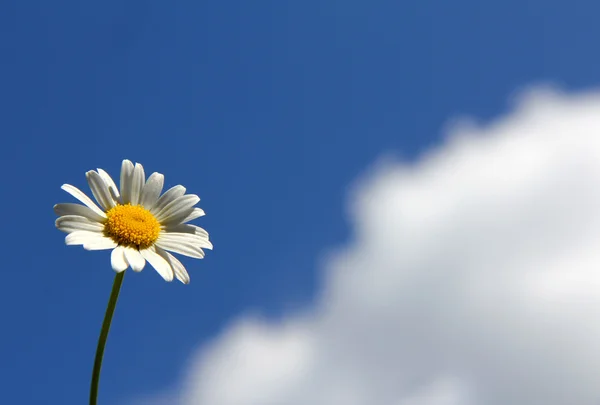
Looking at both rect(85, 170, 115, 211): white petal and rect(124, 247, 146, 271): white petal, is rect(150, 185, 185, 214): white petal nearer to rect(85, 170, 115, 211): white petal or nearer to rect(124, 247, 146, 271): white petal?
rect(85, 170, 115, 211): white petal

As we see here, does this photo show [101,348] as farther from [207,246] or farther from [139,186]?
[139,186]

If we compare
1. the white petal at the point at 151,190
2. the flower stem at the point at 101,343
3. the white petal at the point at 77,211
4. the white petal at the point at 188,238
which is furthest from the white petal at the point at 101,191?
the flower stem at the point at 101,343

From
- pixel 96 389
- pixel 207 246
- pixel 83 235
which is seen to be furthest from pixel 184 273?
pixel 96 389

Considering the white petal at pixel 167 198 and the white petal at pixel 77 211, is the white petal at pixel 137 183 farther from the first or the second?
the white petal at pixel 77 211

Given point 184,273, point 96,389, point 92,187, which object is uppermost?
point 92,187

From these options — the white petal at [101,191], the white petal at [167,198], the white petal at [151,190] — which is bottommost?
the white petal at [101,191]

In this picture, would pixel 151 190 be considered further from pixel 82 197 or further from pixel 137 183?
pixel 82 197
